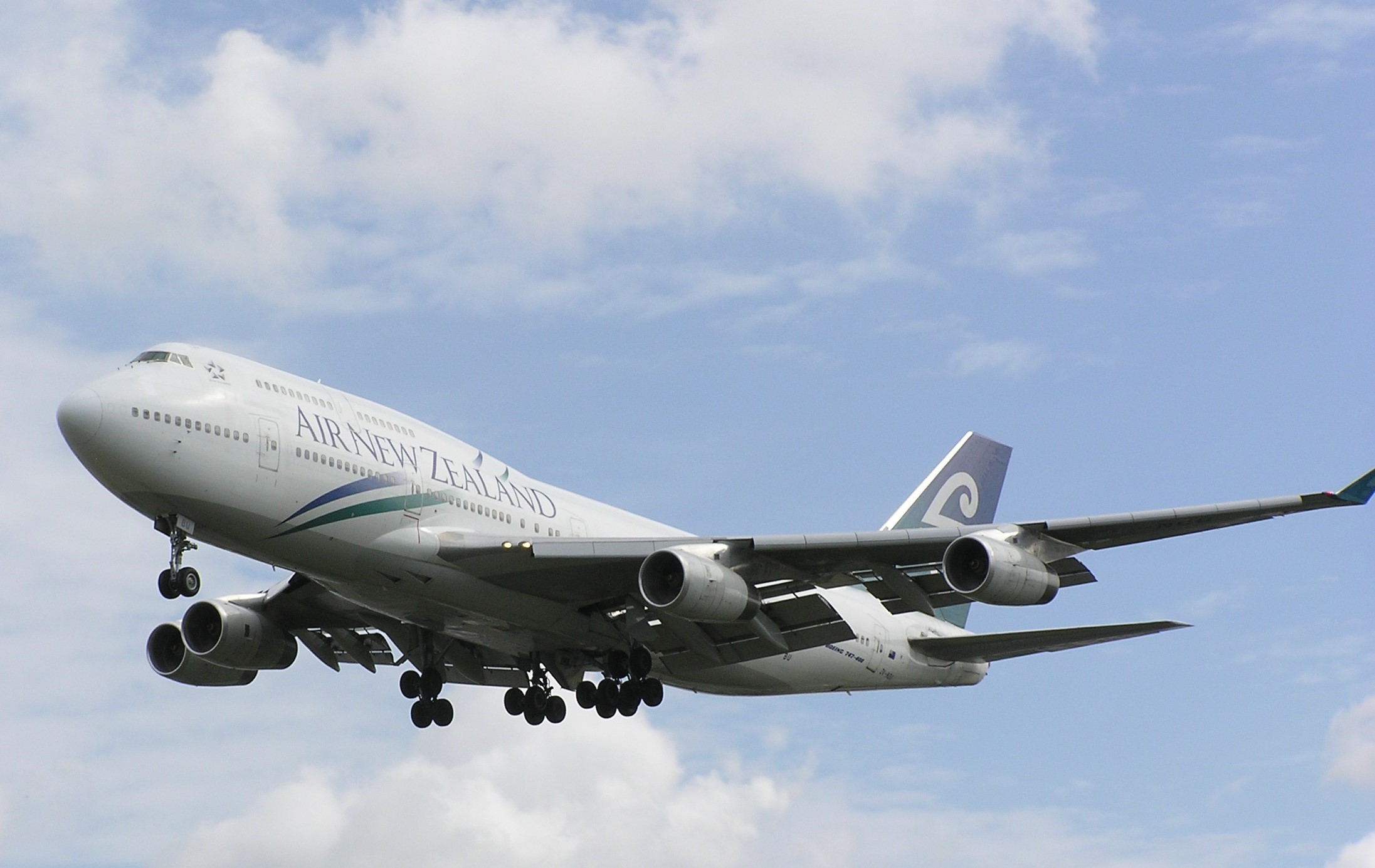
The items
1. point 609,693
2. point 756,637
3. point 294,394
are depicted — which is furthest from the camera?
point 609,693

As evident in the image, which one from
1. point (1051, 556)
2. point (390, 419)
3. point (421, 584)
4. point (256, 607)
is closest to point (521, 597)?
point (421, 584)

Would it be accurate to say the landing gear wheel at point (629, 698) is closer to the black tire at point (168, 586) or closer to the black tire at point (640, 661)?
the black tire at point (640, 661)

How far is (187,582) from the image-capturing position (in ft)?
87.9

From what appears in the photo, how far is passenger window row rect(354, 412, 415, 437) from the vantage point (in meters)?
29.1

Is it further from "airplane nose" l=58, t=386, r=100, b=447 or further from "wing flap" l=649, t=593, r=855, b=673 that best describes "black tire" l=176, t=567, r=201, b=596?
"wing flap" l=649, t=593, r=855, b=673

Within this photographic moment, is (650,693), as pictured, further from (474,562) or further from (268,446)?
(268,446)

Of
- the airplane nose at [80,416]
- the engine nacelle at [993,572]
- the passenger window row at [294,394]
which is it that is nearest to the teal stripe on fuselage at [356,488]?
the passenger window row at [294,394]

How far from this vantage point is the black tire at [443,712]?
1355 inches

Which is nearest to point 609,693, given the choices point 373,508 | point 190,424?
point 373,508

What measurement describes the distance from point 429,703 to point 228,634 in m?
4.40

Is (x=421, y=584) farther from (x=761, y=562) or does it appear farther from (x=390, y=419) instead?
(x=761, y=562)

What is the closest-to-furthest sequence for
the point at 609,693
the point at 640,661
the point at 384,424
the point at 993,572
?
the point at 993,572, the point at 384,424, the point at 640,661, the point at 609,693

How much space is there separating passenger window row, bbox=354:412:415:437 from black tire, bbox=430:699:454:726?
23.8 feet

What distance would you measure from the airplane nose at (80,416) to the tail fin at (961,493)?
21.2m
